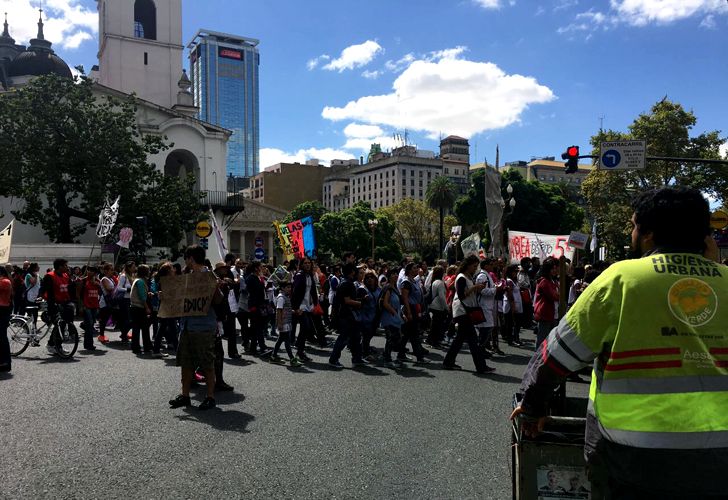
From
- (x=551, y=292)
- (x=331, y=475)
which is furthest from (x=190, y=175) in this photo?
(x=331, y=475)

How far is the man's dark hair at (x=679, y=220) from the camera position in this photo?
235cm

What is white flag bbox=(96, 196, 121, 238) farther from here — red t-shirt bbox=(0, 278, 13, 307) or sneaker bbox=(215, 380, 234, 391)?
sneaker bbox=(215, 380, 234, 391)

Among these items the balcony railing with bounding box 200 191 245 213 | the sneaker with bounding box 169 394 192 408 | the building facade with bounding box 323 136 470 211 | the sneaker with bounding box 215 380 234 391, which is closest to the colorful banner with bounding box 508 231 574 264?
the sneaker with bounding box 215 380 234 391

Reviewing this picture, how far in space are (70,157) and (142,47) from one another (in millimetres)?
23840

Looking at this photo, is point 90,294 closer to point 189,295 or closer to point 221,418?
point 189,295

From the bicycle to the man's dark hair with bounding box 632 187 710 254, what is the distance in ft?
38.0

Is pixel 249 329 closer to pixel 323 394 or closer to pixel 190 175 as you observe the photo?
pixel 323 394

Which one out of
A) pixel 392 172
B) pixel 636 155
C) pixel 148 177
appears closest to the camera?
pixel 636 155

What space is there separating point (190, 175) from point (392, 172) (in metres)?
102

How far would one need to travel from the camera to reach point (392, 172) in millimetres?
138250

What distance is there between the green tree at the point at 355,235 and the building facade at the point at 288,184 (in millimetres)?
48466

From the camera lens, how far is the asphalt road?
4.84 metres

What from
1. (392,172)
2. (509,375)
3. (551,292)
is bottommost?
(509,375)

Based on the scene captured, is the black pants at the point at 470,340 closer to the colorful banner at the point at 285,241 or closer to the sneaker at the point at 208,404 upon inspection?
the sneaker at the point at 208,404
